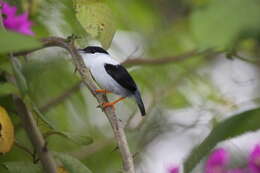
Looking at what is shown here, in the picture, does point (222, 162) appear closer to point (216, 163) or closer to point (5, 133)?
point (216, 163)

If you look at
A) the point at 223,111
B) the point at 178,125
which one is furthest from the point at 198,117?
the point at 223,111

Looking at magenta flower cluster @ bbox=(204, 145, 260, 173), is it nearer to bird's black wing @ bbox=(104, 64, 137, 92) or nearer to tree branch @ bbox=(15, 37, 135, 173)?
bird's black wing @ bbox=(104, 64, 137, 92)

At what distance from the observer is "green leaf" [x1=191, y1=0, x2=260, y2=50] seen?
1.30 meters

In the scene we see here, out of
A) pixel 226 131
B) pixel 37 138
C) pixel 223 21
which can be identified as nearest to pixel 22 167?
pixel 37 138

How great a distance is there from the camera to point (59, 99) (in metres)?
1.17

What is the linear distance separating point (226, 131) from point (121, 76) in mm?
327

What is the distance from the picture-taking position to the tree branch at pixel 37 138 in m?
0.78

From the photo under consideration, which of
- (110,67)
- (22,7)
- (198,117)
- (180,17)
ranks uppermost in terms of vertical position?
(22,7)

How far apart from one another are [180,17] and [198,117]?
1.01 m

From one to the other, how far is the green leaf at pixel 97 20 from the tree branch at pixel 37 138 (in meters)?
0.14

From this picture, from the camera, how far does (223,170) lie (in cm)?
117

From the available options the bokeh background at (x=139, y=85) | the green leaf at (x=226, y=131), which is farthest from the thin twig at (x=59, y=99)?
the green leaf at (x=226, y=131)

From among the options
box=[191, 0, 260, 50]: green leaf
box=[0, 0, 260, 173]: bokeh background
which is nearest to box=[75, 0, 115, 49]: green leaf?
box=[0, 0, 260, 173]: bokeh background

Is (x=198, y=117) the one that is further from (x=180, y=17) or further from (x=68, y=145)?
(x=180, y=17)
